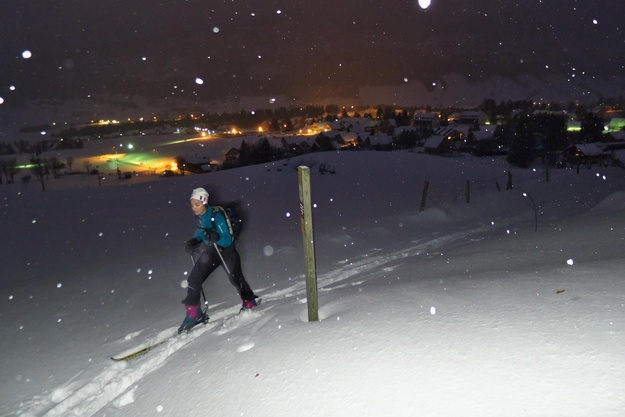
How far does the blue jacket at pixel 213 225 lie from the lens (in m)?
6.03

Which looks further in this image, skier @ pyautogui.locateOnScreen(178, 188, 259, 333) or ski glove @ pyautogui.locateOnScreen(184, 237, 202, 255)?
ski glove @ pyautogui.locateOnScreen(184, 237, 202, 255)

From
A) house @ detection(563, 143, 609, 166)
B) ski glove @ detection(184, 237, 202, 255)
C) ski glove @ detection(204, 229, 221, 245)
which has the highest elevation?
ski glove @ detection(204, 229, 221, 245)

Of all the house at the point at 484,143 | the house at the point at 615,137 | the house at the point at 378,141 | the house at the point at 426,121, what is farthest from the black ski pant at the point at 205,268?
the house at the point at 426,121

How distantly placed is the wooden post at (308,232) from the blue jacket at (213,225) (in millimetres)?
1590

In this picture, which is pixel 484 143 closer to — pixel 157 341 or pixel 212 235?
pixel 212 235

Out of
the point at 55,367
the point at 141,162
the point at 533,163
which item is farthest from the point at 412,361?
the point at 141,162

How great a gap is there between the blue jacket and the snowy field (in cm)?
125

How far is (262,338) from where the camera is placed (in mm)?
4938

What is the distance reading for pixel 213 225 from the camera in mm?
6105

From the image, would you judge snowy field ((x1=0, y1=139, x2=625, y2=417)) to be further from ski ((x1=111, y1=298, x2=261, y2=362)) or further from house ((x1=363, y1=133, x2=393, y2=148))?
house ((x1=363, y1=133, x2=393, y2=148))

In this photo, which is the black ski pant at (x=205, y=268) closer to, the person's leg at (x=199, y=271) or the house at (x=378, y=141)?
the person's leg at (x=199, y=271)

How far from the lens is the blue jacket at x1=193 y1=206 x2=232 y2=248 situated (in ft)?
19.8

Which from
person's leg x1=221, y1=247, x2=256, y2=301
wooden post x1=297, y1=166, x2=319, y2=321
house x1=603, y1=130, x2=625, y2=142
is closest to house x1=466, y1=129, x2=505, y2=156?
house x1=603, y1=130, x2=625, y2=142

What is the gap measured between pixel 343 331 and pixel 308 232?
122 cm
